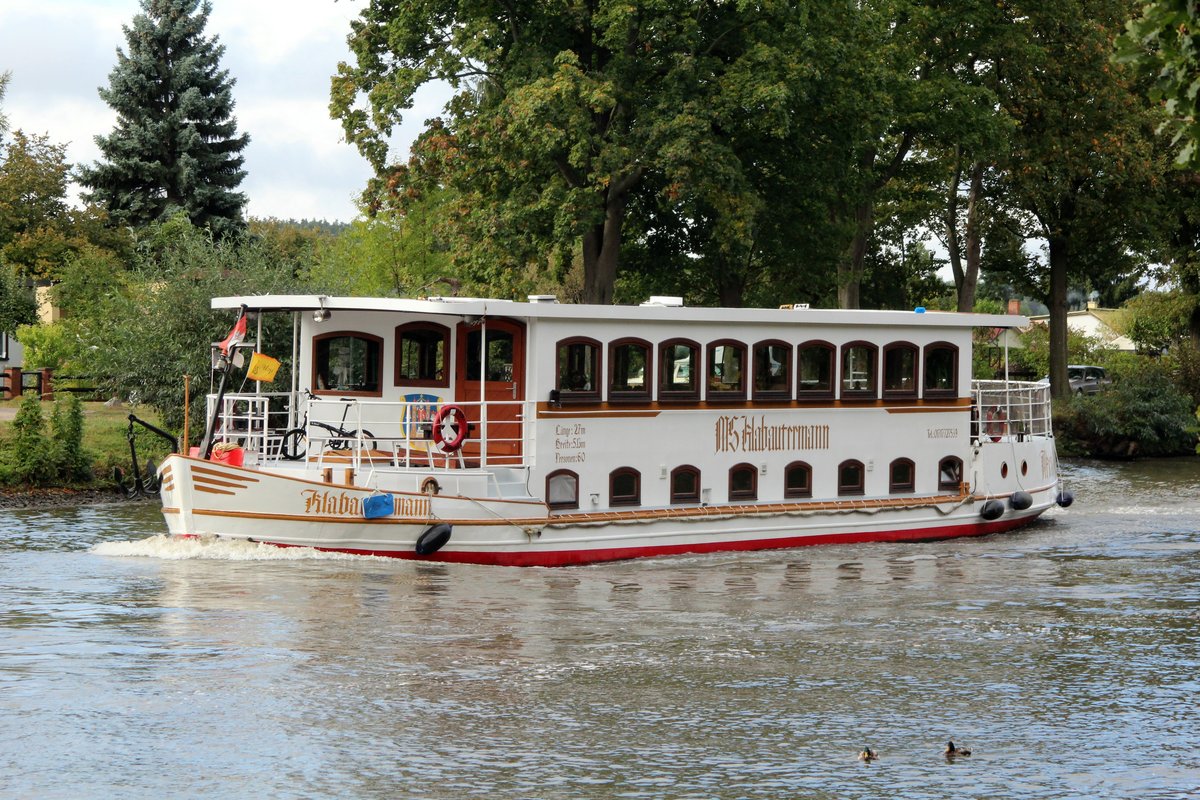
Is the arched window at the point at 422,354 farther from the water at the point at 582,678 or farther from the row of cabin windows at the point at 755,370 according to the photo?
the water at the point at 582,678

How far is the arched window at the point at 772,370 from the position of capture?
24.9 meters

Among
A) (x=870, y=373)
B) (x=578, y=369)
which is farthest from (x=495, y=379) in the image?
(x=870, y=373)

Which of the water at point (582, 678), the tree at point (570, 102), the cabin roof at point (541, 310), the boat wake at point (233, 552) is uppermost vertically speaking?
the tree at point (570, 102)

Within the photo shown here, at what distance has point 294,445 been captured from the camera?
919 inches

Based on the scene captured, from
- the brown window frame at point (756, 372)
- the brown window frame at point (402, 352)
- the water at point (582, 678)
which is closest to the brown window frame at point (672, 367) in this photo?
the brown window frame at point (756, 372)

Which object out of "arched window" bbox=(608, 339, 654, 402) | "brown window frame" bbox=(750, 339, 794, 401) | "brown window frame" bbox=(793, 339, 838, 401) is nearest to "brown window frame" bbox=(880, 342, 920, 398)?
"brown window frame" bbox=(793, 339, 838, 401)

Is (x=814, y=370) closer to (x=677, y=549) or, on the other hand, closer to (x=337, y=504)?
(x=677, y=549)

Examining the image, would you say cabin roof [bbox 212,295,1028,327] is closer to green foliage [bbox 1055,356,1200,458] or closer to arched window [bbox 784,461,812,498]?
arched window [bbox 784,461,812,498]

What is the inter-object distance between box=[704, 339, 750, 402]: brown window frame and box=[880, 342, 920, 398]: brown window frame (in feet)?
9.77

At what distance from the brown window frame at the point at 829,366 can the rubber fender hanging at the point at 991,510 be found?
427 centimetres

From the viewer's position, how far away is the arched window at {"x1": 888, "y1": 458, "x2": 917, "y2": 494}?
26.6 metres

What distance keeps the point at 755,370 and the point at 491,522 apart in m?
5.53

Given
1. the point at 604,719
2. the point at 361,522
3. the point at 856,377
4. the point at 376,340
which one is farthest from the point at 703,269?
the point at 604,719

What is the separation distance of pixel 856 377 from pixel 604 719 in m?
13.7
